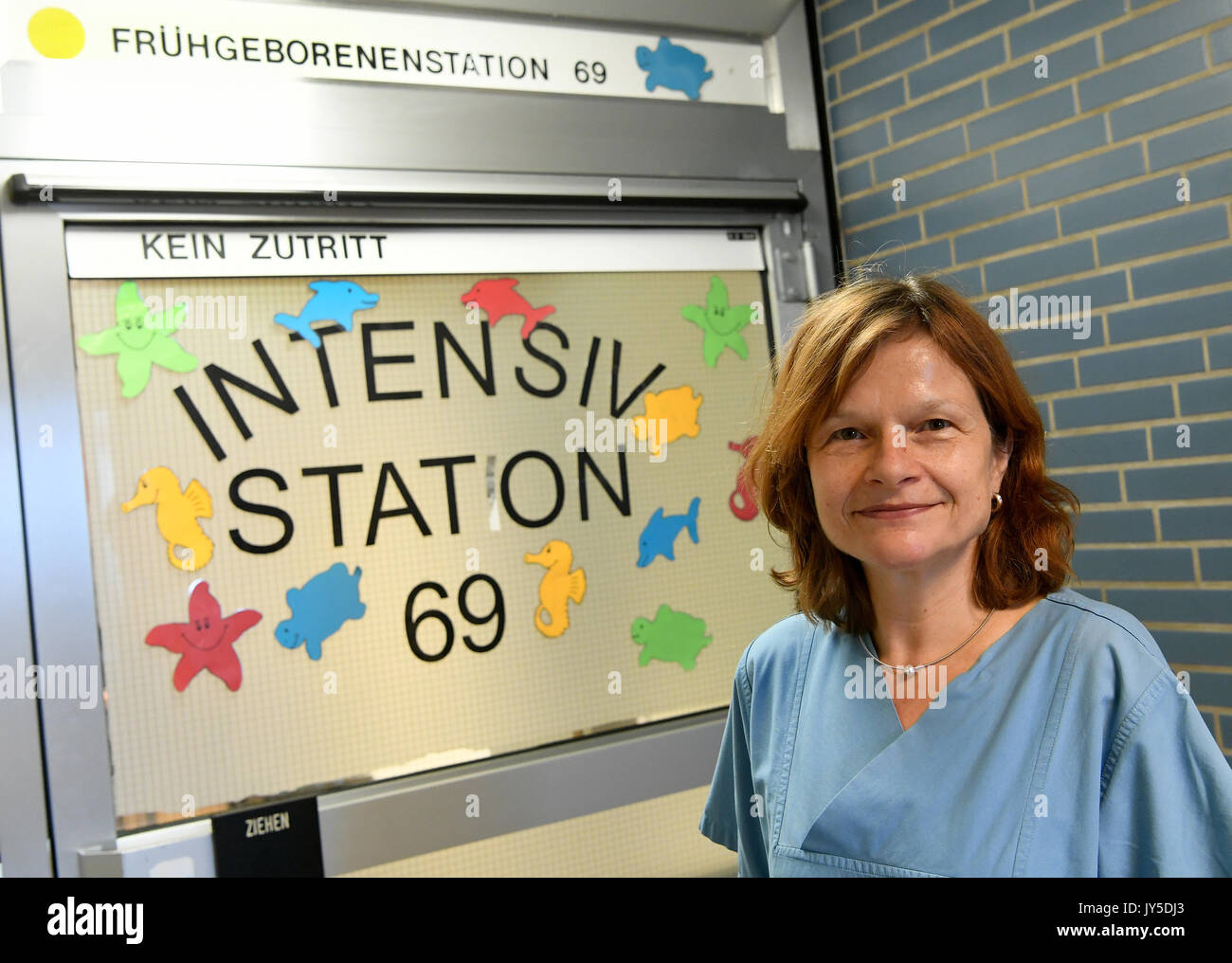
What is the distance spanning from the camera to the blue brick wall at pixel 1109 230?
6.11ft

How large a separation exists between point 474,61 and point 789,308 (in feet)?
2.92

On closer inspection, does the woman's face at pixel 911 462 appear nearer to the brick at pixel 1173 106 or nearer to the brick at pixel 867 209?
the brick at pixel 1173 106

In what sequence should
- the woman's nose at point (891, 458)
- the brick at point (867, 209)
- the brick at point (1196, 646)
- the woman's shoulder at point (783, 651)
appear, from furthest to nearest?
the brick at point (867, 209)
the brick at point (1196, 646)
the woman's shoulder at point (783, 651)
the woman's nose at point (891, 458)

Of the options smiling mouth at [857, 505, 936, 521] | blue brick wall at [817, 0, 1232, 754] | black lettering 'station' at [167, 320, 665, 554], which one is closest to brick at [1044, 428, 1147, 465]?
blue brick wall at [817, 0, 1232, 754]

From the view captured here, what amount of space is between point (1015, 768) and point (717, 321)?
4.87 feet

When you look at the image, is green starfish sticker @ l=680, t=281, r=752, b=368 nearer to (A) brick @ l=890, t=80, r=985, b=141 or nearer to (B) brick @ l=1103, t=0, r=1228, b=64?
(A) brick @ l=890, t=80, r=985, b=141

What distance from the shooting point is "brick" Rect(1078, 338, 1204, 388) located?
1893mm

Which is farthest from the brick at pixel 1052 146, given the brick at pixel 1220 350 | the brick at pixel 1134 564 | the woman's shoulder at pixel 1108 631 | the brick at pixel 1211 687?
the woman's shoulder at pixel 1108 631

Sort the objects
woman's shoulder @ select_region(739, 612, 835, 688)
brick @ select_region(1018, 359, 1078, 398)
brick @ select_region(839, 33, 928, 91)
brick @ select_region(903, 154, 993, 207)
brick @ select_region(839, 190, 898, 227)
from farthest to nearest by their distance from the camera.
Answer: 1. brick @ select_region(839, 190, 898, 227)
2. brick @ select_region(839, 33, 928, 91)
3. brick @ select_region(903, 154, 993, 207)
4. brick @ select_region(1018, 359, 1078, 398)
5. woman's shoulder @ select_region(739, 612, 835, 688)

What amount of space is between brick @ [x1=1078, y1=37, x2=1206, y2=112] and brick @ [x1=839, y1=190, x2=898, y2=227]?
19.1 inches

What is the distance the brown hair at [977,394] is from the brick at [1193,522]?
2.59ft

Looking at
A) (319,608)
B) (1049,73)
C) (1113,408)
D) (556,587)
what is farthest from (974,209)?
(319,608)

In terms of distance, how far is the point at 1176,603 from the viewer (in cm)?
195
